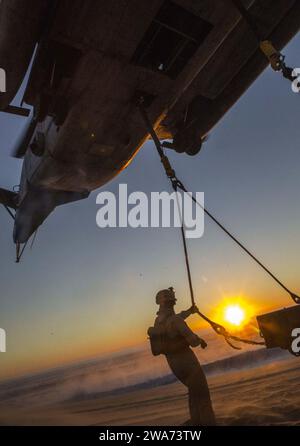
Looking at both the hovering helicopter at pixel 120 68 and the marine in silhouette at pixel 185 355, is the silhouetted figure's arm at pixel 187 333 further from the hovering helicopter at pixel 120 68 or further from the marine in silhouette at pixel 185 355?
the hovering helicopter at pixel 120 68

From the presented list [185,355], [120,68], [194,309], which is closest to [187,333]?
[185,355]

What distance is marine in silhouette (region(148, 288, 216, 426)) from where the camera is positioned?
3.66 m

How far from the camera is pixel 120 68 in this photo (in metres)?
4.29

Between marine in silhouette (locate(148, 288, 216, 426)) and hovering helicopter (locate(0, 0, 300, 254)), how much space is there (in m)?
3.55

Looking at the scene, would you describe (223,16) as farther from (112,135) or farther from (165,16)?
(112,135)

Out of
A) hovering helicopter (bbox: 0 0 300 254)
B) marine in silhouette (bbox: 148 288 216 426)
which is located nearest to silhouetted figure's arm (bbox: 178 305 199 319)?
marine in silhouette (bbox: 148 288 216 426)

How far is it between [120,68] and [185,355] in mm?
4230

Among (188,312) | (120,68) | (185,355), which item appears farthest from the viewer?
(120,68)

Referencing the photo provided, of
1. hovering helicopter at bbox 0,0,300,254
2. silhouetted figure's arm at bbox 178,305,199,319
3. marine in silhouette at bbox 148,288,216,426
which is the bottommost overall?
marine in silhouette at bbox 148,288,216,426

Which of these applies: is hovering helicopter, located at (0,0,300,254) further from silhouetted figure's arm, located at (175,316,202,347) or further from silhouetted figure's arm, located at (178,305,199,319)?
silhouetted figure's arm, located at (175,316,202,347)

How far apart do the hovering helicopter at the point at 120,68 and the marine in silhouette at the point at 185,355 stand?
3.55m


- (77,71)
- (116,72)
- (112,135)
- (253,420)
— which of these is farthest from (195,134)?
(253,420)

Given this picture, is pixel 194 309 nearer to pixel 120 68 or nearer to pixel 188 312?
pixel 188 312
